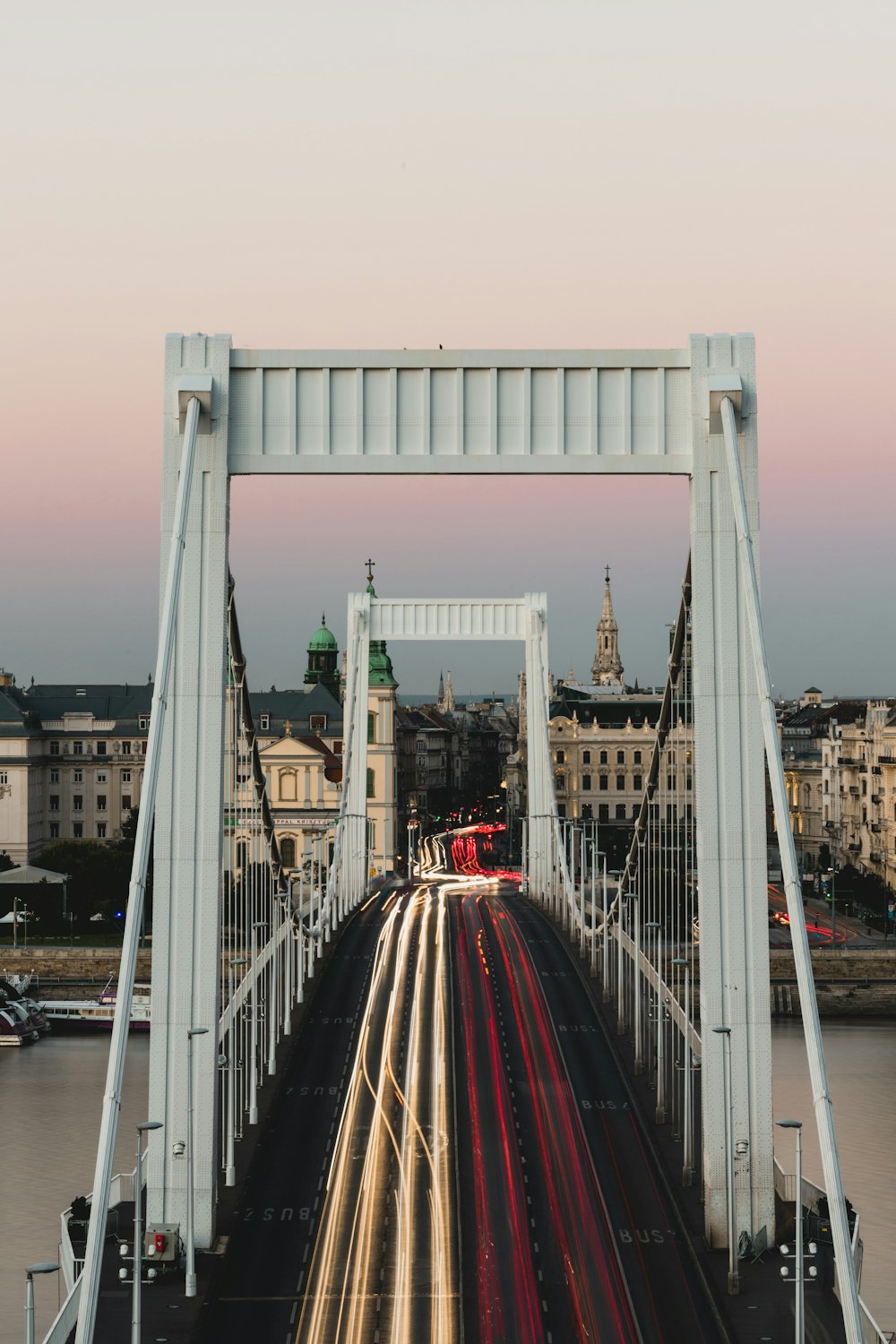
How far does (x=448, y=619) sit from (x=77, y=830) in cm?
6413

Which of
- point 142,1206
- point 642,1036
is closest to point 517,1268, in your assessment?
point 142,1206

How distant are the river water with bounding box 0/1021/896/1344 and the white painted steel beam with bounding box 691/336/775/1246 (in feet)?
37.7

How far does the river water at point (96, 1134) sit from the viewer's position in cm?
3844

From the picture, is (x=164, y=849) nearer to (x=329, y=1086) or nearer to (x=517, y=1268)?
(x=517, y=1268)

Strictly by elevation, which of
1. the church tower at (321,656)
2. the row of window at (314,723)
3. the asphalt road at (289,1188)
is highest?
the church tower at (321,656)

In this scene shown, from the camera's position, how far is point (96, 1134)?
2050 inches

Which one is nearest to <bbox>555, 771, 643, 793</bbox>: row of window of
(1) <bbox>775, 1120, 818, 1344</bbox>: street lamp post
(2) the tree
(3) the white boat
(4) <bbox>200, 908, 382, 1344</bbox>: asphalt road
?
(2) the tree

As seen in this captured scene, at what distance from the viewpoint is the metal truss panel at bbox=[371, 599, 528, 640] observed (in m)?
81.1

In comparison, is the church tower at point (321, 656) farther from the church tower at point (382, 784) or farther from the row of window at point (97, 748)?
the church tower at point (382, 784)

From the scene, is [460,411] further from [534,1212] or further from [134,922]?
[534,1212]

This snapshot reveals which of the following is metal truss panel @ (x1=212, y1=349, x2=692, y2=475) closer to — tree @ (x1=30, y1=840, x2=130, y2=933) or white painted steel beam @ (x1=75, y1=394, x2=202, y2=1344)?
white painted steel beam @ (x1=75, y1=394, x2=202, y2=1344)

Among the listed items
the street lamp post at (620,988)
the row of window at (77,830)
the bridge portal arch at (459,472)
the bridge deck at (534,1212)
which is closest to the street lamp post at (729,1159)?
the bridge portal arch at (459,472)

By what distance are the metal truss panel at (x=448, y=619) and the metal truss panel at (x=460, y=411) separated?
5483 cm

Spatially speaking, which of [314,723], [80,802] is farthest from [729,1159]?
[314,723]
